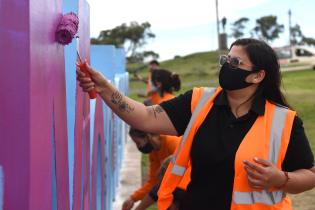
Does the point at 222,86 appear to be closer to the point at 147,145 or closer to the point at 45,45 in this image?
the point at 45,45

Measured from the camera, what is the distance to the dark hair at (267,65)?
2.77m

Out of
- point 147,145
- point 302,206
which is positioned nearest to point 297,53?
point 302,206

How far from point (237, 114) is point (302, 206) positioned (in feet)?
15.5

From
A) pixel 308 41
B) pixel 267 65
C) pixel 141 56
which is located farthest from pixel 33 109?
pixel 308 41

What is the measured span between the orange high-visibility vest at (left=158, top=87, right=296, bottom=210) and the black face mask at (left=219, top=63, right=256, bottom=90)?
0.31 ft

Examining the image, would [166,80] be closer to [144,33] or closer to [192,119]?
[192,119]

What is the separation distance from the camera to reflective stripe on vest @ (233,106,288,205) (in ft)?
8.56

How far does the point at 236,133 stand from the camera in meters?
2.67

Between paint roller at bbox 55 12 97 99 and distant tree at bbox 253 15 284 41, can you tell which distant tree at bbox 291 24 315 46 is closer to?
distant tree at bbox 253 15 284 41

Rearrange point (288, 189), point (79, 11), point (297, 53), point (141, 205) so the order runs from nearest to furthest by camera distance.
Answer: point (288, 189), point (79, 11), point (141, 205), point (297, 53)

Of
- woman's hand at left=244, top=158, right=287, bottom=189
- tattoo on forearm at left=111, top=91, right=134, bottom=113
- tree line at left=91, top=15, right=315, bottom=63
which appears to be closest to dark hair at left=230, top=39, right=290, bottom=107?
woman's hand at left=244, top=158, right=287, bottom=189

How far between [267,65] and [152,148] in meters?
1.59

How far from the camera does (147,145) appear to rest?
413cm

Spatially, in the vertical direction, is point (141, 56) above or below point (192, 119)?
above
